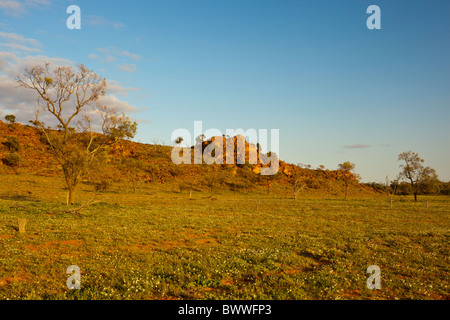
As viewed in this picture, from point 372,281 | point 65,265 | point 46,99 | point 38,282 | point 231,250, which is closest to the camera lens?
point 38,282

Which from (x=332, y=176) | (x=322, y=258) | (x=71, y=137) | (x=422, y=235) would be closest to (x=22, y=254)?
(x=322, y=258)

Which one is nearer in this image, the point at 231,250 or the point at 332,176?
the point at 231,250

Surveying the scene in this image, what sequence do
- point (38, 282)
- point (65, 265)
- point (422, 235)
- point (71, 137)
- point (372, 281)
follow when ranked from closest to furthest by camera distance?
point (38, 282)
point (372, 281)
point (65, 265)
point (422, 235)
point (71, 137)

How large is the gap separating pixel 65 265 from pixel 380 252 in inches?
653

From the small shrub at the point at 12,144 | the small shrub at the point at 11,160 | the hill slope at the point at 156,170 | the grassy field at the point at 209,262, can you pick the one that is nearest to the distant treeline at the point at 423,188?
the hill slope at the point at 156,170

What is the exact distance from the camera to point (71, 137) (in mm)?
32125
